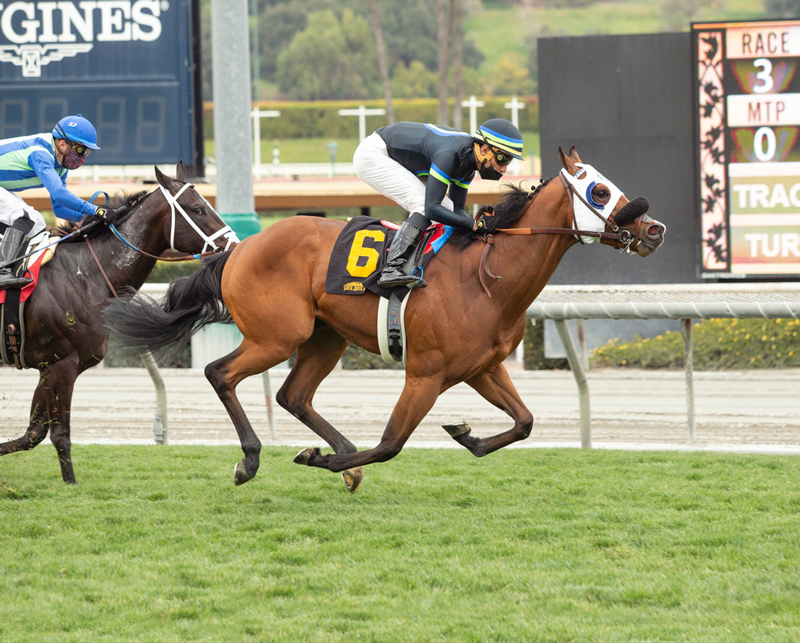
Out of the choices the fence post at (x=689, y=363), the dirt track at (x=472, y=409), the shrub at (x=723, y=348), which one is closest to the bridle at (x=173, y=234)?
the dirt track at (x=472, y=409)

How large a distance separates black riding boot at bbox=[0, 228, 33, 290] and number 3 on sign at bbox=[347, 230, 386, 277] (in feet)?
5.29

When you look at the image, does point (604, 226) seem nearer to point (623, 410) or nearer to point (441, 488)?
point (441, 488)

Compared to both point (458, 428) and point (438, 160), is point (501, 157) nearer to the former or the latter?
point (438, 160)

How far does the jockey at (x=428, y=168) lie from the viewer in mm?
4613

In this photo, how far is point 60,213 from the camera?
5.55 meters

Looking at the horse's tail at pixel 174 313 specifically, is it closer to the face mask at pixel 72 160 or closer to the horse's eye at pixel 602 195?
the face mask at pixel 72 160

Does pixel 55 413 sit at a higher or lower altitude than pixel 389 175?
lower

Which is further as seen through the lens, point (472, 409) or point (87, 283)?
point (472, 409)

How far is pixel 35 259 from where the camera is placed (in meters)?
5.31

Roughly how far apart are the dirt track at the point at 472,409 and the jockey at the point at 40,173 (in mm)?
1607

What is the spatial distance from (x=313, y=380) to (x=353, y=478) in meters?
0.54

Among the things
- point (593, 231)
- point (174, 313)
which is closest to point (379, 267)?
point (593, 231)

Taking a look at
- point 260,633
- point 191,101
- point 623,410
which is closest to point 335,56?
point 191,101

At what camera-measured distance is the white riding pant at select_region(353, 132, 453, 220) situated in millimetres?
5121
